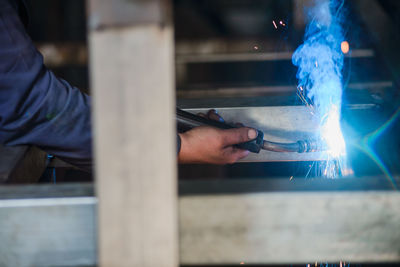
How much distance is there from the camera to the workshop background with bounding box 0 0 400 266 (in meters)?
0.60

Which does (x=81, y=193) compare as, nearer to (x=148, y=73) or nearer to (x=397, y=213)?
(x=148, y=73)

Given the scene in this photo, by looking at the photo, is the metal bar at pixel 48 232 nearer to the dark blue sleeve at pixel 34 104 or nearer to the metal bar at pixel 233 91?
the dark blue sleeve at pixel 34 104

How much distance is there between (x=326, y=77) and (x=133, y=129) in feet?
2.92

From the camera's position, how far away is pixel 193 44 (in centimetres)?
299

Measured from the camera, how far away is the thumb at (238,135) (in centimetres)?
100

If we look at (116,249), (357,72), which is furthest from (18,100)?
(357,72)

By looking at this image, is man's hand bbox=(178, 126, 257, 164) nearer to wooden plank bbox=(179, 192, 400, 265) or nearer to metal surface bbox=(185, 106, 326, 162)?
metal surface bbox=(185, 106, 326, 162)

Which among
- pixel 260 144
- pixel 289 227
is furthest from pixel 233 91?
pixel 289 227

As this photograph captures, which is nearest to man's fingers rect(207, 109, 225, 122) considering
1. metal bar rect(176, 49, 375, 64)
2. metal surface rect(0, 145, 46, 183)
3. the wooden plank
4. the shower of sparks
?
the shower of sparks

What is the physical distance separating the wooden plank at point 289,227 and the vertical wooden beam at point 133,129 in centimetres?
6

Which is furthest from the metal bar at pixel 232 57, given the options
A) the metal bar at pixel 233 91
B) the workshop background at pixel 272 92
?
the metal bar at pixel 233 91

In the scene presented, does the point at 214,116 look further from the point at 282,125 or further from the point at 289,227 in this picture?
the point at 289,227

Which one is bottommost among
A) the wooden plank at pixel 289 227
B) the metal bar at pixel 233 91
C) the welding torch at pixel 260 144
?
the wooden plank at pixel 289 227

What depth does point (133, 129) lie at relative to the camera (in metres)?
0.45
